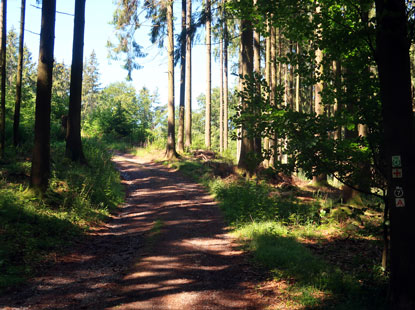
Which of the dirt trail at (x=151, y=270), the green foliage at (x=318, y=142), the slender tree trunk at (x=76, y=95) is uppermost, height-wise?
the slender tree trunk at (x=76, y=95)

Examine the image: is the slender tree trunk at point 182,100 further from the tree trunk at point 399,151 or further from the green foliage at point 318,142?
the tree trunk at point 399,151

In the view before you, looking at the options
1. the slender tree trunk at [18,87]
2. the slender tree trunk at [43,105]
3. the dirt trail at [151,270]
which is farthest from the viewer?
the slender tree trunk at [18,87]

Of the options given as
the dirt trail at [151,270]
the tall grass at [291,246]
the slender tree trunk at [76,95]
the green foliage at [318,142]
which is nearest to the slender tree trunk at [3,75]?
the slender tree trunk at [76,95]

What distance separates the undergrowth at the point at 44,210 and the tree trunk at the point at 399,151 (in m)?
5.66

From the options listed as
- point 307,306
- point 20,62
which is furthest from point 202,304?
point 20,62

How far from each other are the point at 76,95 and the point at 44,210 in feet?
21.3

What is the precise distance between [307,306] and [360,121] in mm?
3034

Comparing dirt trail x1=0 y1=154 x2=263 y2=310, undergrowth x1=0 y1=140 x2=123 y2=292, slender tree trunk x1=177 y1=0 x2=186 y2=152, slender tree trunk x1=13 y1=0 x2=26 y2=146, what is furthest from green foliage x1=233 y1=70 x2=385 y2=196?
slender tree trunk x1=177 y1=0 x2=186 y2=152

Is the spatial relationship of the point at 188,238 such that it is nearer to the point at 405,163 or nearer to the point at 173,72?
the point at 405,163

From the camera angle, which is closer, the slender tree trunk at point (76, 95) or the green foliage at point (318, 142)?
the green foliage at point (318, 142)

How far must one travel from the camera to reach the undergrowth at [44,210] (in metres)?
6.04

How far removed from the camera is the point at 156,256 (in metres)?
6.62

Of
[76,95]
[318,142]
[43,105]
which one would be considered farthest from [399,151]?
[76,95]

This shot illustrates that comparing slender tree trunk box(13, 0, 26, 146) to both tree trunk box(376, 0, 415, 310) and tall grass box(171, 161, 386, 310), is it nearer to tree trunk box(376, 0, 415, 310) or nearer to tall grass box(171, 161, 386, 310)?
tall grass box(171, 161, 386, 310)
